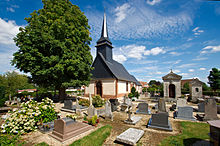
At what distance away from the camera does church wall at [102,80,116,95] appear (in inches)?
867

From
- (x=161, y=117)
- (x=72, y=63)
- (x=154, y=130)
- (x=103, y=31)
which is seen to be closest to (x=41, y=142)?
(x=154, y=130)

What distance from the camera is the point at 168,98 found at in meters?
18.4

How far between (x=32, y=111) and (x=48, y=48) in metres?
9.67

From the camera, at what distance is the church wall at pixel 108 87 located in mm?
22022

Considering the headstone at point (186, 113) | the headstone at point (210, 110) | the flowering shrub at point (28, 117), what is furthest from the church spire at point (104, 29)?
the headstone at point (210, 110)

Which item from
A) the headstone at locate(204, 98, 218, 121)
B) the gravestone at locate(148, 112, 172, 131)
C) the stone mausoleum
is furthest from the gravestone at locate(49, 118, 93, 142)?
the stone mausoleum

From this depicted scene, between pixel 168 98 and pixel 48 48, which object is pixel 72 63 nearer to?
pixel 48 48

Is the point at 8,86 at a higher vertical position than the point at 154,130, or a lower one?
higher

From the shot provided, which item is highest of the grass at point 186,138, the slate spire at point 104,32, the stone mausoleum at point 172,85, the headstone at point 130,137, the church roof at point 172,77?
the slate spire at point 104,32

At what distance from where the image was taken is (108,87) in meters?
22.7


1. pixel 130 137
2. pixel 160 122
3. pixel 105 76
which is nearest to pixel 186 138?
pixel 160 122

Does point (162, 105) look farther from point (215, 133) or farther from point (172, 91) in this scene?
point (172, 91)

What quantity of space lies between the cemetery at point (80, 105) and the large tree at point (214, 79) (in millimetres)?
21667

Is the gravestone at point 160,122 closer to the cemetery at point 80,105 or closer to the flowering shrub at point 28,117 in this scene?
the cemetery at point 80,105
